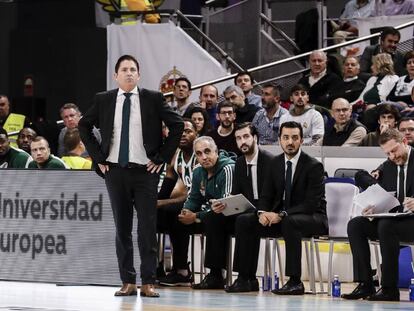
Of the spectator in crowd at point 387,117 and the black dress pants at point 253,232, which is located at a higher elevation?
the spectator in crowd at point 387,117

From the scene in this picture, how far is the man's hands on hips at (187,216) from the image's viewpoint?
12.0 metres

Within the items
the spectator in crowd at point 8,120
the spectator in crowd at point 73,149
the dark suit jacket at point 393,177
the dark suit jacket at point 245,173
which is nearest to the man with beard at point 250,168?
the dark suit jacket at point 245,173

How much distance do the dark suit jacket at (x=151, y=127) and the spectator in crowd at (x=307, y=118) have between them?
397cm

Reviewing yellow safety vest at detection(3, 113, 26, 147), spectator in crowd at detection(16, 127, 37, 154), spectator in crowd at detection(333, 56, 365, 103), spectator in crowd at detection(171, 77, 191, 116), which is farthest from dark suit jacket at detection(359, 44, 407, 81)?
yellow safety vest at detection(3, 113, 26, 147)

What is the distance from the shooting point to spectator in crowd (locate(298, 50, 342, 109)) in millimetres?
15656

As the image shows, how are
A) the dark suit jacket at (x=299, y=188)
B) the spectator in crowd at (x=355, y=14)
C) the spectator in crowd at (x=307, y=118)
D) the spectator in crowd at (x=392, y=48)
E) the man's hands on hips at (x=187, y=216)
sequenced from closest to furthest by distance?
1. the dark suit jacket at (x=299, y=188)
2. the man's hands on hips at (x=187, y=216)
3. the spectator in crowd at (x=307, y=118)
4. the spectator in crowd at (x=392, y=48)
5. the spectator in crowd at (x=355, y=14)

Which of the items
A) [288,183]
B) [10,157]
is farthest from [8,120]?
[288,183]

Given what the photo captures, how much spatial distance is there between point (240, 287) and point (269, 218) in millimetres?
684

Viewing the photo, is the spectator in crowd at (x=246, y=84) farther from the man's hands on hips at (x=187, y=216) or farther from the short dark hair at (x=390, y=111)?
the man's hands on hips at (x=187, y=216)

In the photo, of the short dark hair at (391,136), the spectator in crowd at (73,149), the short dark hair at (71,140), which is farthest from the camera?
the short dark hair at (71,140)

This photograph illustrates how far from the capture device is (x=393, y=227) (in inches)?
418

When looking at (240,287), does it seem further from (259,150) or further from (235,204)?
(259,150)

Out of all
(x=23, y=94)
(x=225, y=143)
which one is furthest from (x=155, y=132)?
(x=23, y=94)

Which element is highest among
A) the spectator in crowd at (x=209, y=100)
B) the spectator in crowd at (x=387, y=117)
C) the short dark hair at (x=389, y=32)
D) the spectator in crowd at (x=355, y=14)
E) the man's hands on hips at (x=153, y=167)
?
the spectator in crowd at (x=355, y=14)
